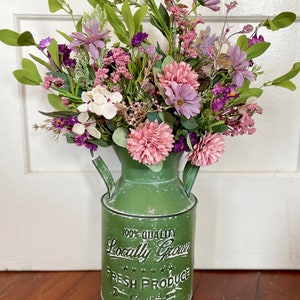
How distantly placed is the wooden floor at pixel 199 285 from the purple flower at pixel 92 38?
0.58 m

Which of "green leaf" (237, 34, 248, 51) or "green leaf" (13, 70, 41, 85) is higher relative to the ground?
"green leaf" (237, 34, 248, 51)

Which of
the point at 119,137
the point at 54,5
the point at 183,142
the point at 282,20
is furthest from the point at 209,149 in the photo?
the point at 54,5

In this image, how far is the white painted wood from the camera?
3.17 ft

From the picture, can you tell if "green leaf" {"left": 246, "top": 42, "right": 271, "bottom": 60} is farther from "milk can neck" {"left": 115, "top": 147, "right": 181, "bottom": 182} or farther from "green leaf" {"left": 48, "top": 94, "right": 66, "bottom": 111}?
"green leaf" {"left": 48, "top": 94, "right": 66, "bottom": 111}

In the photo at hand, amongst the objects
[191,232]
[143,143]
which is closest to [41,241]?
[191,232]

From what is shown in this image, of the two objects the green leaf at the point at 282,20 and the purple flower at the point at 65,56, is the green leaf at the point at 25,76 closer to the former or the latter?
the purple flower at the point at 65,56

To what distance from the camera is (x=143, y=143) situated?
64 cm

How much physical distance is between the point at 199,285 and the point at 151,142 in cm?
51

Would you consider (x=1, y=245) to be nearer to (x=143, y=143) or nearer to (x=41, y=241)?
(x=41, y=241)

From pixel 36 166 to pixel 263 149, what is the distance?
0.55 metres

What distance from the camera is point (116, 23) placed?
26.5 inches

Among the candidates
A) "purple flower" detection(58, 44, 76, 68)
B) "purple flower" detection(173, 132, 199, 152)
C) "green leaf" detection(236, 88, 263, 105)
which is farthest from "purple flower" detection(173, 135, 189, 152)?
"purple flower" detection(58, 44, 76, 68)

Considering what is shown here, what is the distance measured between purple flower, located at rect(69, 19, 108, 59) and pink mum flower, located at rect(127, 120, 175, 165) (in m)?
0.14

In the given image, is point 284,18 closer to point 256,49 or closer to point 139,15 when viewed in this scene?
point 256,49
